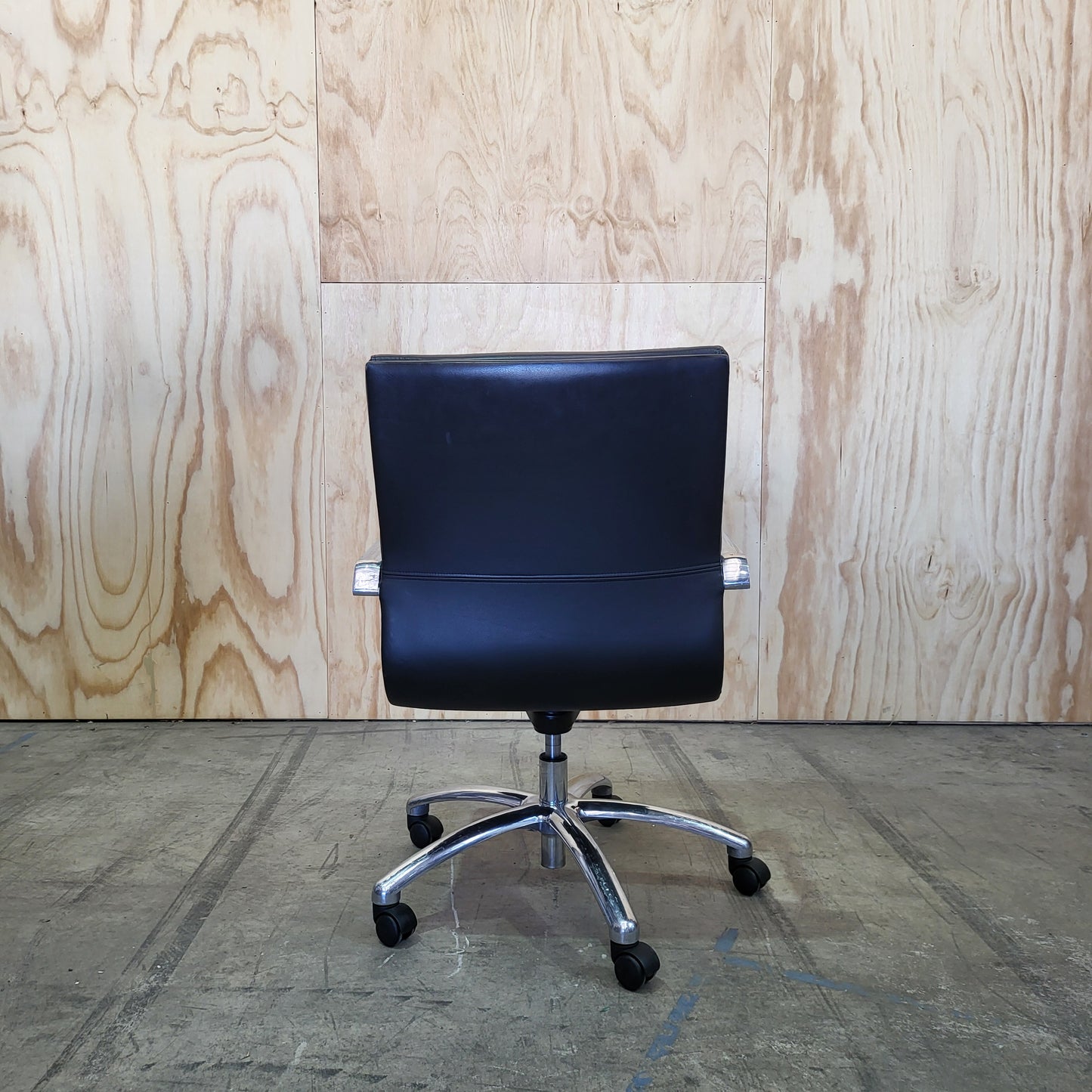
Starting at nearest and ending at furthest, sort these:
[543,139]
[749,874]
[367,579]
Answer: [367,579] → [749,874] → [543,139]

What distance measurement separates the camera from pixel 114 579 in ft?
9.24

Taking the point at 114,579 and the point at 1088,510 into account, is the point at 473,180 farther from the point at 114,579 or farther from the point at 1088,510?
the point at 1088,510

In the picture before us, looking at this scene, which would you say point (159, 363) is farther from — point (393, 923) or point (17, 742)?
point (393, 923)

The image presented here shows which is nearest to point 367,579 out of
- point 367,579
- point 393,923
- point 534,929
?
point 367,579

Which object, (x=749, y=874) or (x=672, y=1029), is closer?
(x=672, y=1029)

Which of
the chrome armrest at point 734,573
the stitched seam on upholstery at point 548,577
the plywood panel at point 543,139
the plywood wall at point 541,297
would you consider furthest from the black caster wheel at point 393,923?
the plywood panel at point 543,139

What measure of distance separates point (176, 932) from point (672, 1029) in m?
0.83

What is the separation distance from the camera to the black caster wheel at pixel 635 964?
1483mm

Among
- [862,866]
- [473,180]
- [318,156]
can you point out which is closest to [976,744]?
[862,866]

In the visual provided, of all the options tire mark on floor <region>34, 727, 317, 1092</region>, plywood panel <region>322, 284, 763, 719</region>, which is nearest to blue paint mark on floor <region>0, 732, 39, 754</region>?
tire mark on floor <region>34, 727, 317, 1092</region>

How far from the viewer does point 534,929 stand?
1.70 meters

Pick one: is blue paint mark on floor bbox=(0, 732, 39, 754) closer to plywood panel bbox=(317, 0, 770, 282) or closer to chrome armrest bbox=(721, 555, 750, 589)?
plywood panel bbox=(317, 0, 770, 282)

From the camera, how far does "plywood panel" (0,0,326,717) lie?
266cm

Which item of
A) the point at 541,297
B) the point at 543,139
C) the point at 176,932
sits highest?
the point at 543,139
